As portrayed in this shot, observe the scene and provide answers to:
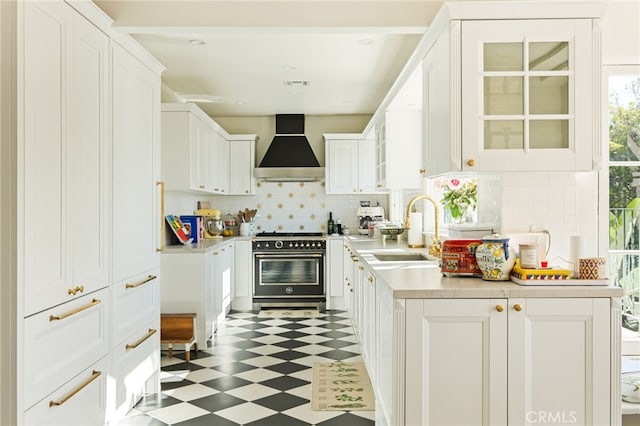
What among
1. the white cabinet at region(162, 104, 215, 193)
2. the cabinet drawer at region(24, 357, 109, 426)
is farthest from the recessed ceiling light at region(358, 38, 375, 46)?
the cabinet drawer at region(24, 357, 109, 426)

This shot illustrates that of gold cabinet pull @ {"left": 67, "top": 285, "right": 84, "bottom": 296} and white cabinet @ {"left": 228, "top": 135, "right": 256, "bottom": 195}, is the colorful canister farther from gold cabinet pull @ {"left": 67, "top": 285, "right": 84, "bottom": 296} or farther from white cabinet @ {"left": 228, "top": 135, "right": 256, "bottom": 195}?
white cabinet @ {"left": 228, "top": 135, "right": 256, "bottom": 195}

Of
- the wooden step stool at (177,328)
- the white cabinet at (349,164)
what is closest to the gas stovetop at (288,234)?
the white cabinet at (349,164)

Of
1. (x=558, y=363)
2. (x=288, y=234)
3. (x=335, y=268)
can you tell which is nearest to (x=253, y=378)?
(x=558, y=363)

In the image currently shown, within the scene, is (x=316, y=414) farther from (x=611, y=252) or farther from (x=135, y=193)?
(x=611, y=252)

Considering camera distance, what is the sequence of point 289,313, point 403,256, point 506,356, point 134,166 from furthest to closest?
point 289,313 < point 403,256 < point 134,166 < point 506,356

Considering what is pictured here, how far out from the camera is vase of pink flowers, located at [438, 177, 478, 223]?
4.19m

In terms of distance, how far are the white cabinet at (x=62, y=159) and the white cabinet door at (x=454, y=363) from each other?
151 centimetres

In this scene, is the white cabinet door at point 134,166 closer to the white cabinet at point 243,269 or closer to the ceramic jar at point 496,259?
the ceramic jar at point 496,259

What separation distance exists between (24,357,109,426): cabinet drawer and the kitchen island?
1.43 m

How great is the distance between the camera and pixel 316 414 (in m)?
3.24

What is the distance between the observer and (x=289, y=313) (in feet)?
21.3

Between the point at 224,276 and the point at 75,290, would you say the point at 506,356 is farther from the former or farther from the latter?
the point at 224,276

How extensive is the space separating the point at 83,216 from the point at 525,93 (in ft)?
7.21

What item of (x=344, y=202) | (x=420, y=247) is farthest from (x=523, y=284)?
(x=344, y=202)
